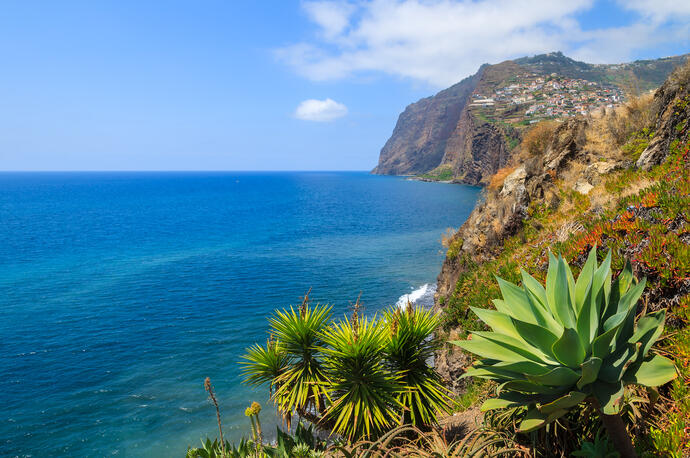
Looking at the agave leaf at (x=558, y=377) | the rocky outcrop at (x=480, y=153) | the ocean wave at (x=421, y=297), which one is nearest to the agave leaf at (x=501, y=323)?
the agave leaf at (x=558, y=377)

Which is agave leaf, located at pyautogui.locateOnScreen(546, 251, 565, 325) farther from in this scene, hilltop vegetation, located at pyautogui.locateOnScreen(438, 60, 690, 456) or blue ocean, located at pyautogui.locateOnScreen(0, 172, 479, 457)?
blue ocean, located at pyautogui.locateOnScreen(0, 172, 479, 457)

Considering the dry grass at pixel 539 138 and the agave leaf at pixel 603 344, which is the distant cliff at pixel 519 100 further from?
the agave leaf at pixel 603 344

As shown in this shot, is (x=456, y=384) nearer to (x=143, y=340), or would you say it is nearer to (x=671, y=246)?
(x=671, y=246)

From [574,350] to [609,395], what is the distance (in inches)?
14.0

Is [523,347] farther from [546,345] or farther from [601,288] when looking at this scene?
[601,288]

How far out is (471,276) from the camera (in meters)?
11.3

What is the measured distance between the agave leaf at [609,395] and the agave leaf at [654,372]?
0.13 meters

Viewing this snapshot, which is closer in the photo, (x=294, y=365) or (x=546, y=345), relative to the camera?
(x=546, y=345)

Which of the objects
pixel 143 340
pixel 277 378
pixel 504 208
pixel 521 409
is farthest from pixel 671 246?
pixel 143 340

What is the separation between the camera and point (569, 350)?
2.69m

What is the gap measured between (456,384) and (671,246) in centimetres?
638

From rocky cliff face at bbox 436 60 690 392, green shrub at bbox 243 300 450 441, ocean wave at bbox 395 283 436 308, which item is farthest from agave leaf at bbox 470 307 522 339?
ocean wave at bbox 395 283 436 308

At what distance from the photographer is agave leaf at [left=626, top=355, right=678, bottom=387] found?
2461 millimetres

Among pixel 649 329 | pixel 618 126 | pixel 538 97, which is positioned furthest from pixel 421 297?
pixel 538 97
